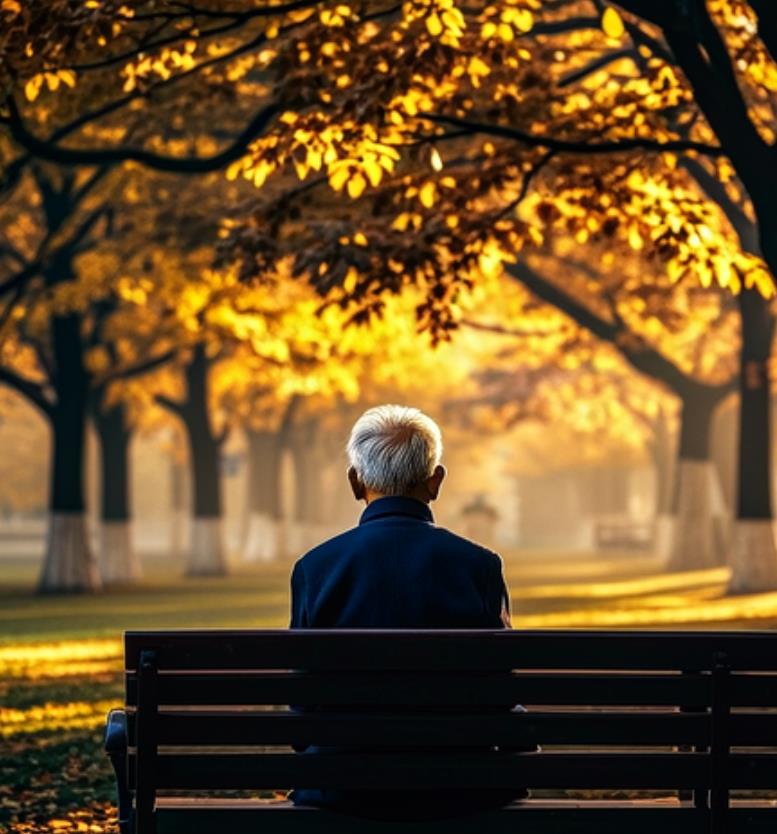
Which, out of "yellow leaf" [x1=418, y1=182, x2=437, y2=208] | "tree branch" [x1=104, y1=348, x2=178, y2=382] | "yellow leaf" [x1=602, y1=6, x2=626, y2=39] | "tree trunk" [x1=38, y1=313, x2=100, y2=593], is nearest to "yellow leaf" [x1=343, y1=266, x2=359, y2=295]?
"yellow leaf" [x1=418, y1=182, x2=437, y2=208]

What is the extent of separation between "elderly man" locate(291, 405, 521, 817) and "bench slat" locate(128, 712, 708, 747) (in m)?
0.20

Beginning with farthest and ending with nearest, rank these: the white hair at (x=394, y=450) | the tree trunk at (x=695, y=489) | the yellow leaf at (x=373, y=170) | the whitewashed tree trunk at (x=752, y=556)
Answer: the tree trunk at (x=695, y=489), the whitewashed tree trunk at (x=752, y=556), the yellow leaf at (x=373, y=170), the white hair at (x=394, y=450)

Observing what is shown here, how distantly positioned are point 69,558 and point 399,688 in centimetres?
3125

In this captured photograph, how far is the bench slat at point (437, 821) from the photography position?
20.6 feet

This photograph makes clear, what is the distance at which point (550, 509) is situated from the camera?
421 ft

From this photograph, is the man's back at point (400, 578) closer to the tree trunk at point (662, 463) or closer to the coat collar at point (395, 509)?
the coat collar at point (395, 509)

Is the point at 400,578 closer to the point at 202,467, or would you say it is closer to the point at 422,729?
the point at 422,729

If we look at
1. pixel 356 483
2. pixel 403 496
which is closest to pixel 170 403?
pixel 356 483

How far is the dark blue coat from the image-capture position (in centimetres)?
636

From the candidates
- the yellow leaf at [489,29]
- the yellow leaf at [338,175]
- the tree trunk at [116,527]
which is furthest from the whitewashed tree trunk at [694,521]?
the yellow leaf at [338,175]

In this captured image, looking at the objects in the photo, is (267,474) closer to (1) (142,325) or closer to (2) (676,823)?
(1) (142,325)

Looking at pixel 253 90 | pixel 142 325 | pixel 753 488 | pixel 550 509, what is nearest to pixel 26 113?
pixel 253 90

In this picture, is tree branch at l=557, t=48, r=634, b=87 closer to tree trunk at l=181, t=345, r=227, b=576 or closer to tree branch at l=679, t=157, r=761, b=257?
tree branch at l=679, t=157, r=761, b=257

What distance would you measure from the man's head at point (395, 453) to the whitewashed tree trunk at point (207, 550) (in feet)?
134
